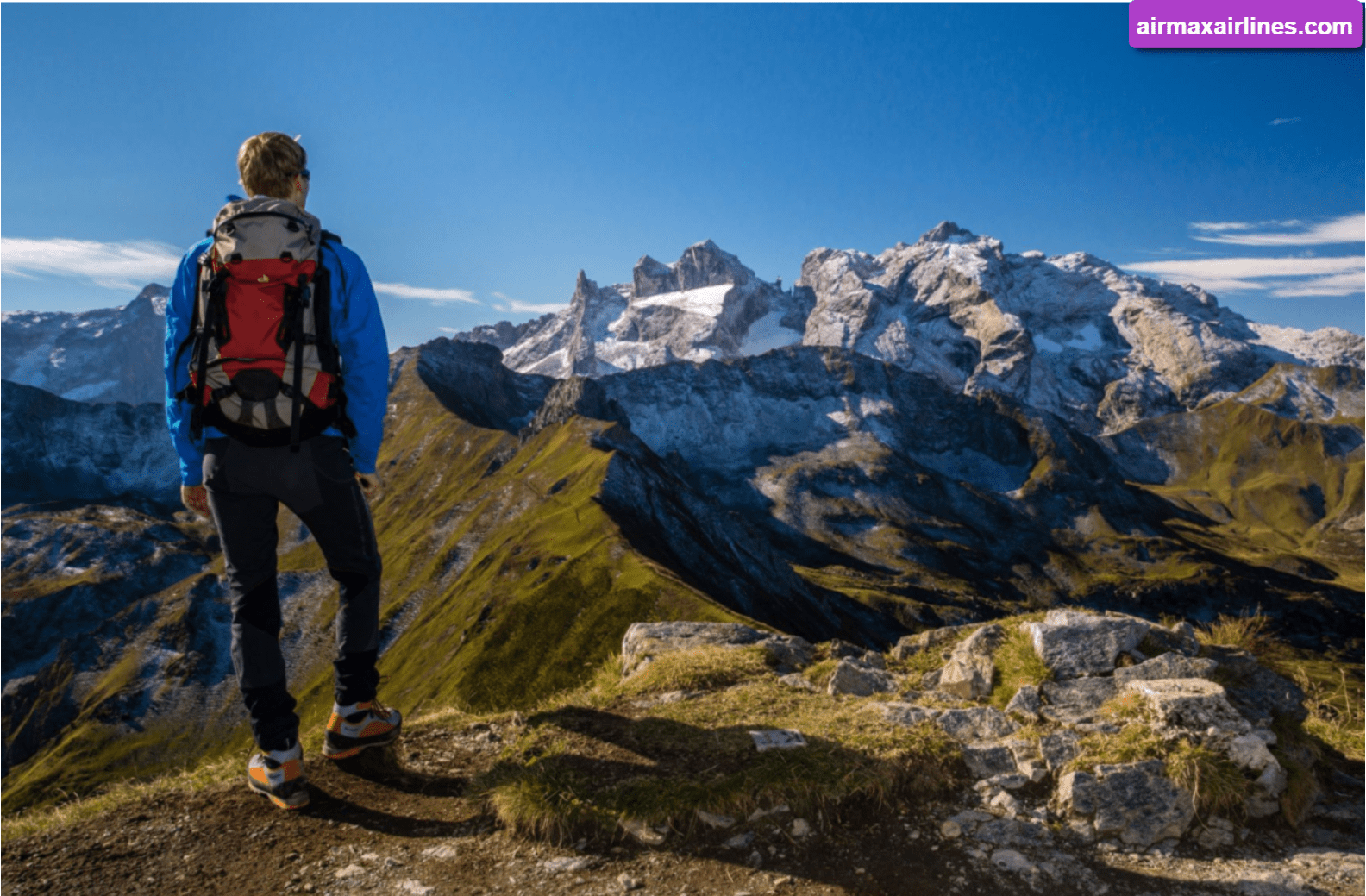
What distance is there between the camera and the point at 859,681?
1199 centimetres

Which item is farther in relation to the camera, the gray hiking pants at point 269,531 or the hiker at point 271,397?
the gray hiking pants at point 269,531

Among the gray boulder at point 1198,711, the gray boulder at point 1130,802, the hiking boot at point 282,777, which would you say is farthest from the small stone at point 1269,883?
the hiking boot at point 282,777

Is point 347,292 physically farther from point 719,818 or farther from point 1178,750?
point 1178,750

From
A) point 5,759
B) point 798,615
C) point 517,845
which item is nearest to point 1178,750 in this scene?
point 517,845

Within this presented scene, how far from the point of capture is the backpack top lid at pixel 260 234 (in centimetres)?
770

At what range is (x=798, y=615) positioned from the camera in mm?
163625

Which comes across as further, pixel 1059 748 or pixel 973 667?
pixel 973 667

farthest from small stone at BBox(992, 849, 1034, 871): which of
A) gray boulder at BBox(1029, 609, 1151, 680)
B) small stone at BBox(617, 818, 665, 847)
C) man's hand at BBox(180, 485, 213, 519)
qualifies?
man's hand at BBox(180, 485, 213, 519)

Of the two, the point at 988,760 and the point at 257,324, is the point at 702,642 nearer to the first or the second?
the point at 988,760

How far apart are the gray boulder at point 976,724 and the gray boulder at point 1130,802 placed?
1.23m

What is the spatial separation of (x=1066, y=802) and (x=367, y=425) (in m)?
8.77

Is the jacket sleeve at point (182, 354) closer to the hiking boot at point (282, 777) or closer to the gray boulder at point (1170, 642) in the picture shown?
the hiking boot at point (282, 777)

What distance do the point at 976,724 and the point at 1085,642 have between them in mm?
2478

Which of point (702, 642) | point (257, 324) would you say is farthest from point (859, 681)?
point (257, 324)
